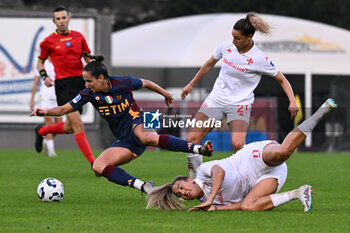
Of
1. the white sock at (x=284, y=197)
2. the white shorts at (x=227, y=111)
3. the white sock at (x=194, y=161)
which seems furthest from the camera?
the white shorts at (x=227, y=111)

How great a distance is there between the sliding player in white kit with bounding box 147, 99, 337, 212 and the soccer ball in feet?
4.09

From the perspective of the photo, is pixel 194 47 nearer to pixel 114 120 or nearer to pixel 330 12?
pixel 330 12

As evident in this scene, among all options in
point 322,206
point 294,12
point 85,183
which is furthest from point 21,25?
point 294,12

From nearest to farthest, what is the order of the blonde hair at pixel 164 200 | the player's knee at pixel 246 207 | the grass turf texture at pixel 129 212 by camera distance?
the grass turf texture at pixel 129 212
the player's knee at pixel 246 207
the blonde hair at pixel 164 200

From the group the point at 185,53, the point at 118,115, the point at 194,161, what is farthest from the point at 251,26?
the point at 185,53

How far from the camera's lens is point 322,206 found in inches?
369

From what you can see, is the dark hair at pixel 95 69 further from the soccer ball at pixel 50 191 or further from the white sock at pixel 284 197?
the white sock at pixel 284 197

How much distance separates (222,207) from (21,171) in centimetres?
651

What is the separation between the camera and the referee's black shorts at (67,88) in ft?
44.0

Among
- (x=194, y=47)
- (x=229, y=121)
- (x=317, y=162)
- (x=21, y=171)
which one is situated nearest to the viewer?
(x=229, y=121)

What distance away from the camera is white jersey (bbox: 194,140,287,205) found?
8.93 metres

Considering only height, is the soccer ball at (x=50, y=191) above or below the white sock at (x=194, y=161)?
below

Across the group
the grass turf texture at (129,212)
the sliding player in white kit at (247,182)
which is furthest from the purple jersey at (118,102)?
the sliding player in white kit at (247,182)

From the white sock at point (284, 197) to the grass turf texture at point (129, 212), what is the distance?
0.34 ft
